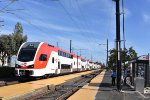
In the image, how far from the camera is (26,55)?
3722 cm

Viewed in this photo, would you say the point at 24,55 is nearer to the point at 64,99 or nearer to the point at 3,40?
the point at 64,99

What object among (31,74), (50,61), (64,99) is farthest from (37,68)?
(64,99)

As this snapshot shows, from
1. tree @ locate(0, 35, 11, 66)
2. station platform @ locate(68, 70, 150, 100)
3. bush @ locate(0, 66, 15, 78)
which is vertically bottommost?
station platform @ locate(68, 70, 150, 100)

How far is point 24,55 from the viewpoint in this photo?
3728 centimetres

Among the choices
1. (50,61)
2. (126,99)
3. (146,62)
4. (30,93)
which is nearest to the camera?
(126,99)

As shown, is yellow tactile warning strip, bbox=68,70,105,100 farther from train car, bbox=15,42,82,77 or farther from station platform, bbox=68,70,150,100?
train car, bbox=15,42,82,77

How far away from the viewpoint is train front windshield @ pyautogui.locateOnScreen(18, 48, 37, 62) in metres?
36.8

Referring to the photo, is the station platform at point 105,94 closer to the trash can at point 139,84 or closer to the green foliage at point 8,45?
the trash can at point 139,84

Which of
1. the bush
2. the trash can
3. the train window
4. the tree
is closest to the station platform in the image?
the trash can

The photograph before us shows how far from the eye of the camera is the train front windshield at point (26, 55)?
36.8 metres

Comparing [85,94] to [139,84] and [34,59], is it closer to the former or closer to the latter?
[139,84]

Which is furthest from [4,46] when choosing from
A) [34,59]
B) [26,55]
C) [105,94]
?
[105,94]

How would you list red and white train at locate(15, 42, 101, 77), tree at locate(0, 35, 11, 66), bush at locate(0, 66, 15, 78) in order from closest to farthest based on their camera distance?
red and white train at locate(15, 42, 101, 77)
bush at locate(0, 66, 15, 78)
tree at locate(0, 35, 11, 66)

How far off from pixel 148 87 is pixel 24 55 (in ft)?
43.2
